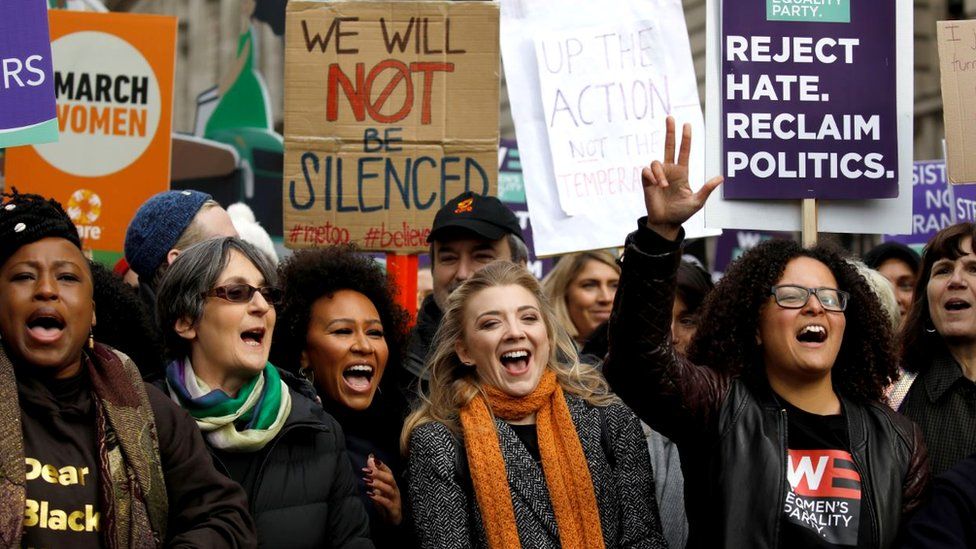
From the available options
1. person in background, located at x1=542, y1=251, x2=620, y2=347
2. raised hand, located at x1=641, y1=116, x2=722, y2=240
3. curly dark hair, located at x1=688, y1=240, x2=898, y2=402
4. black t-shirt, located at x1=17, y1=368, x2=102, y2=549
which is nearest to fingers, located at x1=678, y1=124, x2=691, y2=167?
raised hand, located at x1=641, y1=116, x2=722, y2=240

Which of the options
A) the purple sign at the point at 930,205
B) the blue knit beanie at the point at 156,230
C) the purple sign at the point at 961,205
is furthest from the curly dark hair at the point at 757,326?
the purple sign at the point at 930,205

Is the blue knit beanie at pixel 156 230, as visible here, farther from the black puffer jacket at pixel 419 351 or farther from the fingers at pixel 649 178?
the fingers at pixel 649 178

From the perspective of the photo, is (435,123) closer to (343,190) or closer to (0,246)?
(343,190)

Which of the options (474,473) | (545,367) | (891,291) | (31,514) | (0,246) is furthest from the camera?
(891,291)

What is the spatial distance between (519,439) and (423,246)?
164cm

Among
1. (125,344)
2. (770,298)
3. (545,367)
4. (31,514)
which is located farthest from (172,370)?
(770,298)

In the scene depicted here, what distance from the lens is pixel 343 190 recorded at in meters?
5.43

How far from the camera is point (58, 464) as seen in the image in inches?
122

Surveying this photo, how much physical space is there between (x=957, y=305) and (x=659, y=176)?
1.47 m

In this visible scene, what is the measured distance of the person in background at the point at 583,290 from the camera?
618cm

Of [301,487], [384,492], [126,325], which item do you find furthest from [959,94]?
[126,325]

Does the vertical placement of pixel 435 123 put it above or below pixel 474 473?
above

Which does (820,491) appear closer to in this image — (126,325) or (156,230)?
(126,325)

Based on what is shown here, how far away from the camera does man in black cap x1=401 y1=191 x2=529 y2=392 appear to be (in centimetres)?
484
